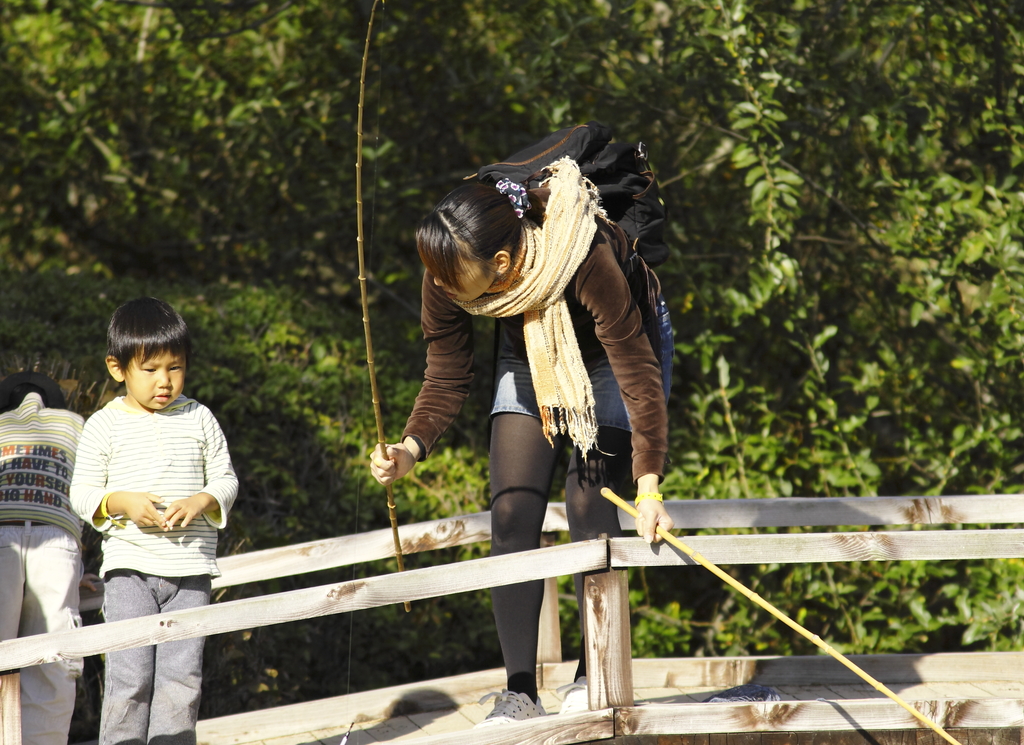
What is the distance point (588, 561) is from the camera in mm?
2572

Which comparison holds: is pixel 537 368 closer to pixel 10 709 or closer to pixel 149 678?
pixel 149 678

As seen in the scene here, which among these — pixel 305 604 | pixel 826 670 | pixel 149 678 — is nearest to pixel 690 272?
pixel 826 670

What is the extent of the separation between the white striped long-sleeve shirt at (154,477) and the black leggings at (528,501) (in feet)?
2.28

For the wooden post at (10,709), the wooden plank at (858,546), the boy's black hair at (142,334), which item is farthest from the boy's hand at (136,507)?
the wooden plank at (858,546)

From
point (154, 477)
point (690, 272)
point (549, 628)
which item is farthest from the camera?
point (690, 272)

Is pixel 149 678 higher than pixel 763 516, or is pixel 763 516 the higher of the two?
pixel 763 516

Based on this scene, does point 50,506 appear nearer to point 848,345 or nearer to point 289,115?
point 289,115

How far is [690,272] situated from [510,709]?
2.59m

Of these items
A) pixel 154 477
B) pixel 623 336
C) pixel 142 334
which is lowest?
pixel 154 477

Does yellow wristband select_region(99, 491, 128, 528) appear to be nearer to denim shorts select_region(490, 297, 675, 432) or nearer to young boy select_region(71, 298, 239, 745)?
young boy select_region(71, 298, 239, 745)

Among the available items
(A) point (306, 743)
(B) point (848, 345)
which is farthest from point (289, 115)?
(A) point (306, 743)

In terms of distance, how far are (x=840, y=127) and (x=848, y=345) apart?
109cm

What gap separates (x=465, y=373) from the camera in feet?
9.23

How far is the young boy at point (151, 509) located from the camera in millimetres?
2600
